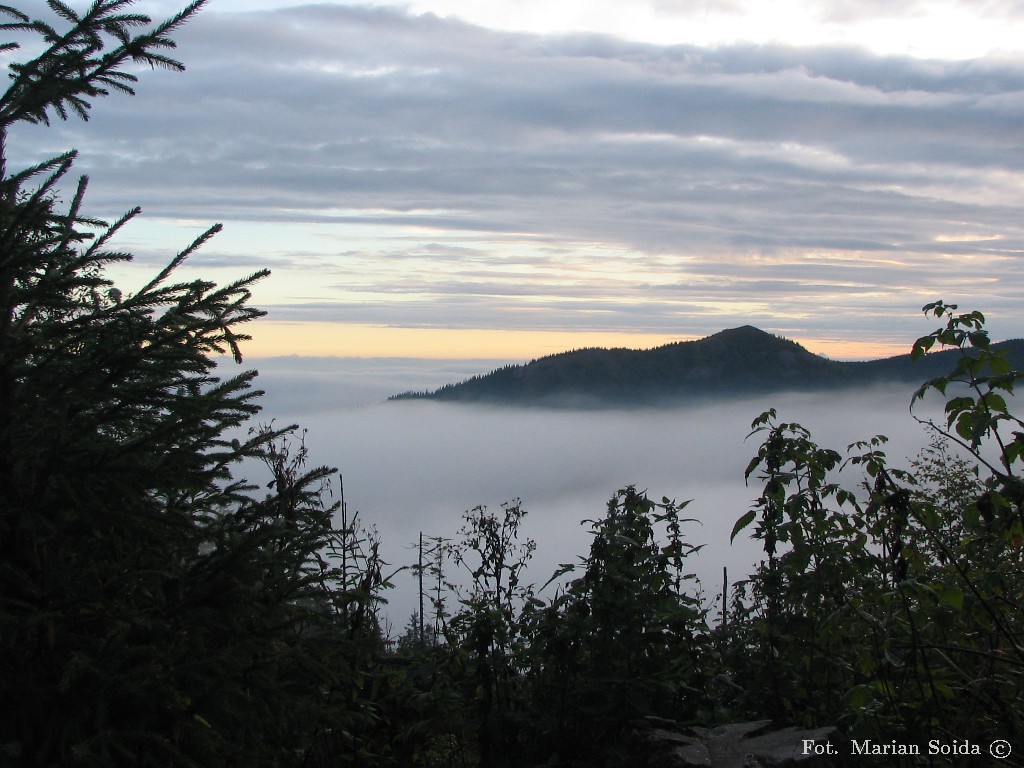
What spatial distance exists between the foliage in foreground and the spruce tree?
0.5 inches

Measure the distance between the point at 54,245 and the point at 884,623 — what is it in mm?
4151

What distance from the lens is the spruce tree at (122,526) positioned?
2.98 m

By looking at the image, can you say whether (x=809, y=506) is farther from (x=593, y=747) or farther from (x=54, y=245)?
(x=54, y=245)

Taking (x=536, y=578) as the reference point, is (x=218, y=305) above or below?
above

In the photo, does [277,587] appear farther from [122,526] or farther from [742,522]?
[742,522]

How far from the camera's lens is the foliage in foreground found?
10.1 ft

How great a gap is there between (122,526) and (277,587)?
69cm

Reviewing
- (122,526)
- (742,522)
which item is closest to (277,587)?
(122,526)

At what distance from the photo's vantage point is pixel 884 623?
3930 mm

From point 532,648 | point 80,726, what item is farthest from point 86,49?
point 532,648

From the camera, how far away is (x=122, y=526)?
3229 mm

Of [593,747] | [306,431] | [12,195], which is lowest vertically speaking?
[593,747]

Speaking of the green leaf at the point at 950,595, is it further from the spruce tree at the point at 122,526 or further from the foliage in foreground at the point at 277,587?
the spruce tree at the point at 122,526

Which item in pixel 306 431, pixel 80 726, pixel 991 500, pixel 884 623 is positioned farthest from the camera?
pixel 306 431
